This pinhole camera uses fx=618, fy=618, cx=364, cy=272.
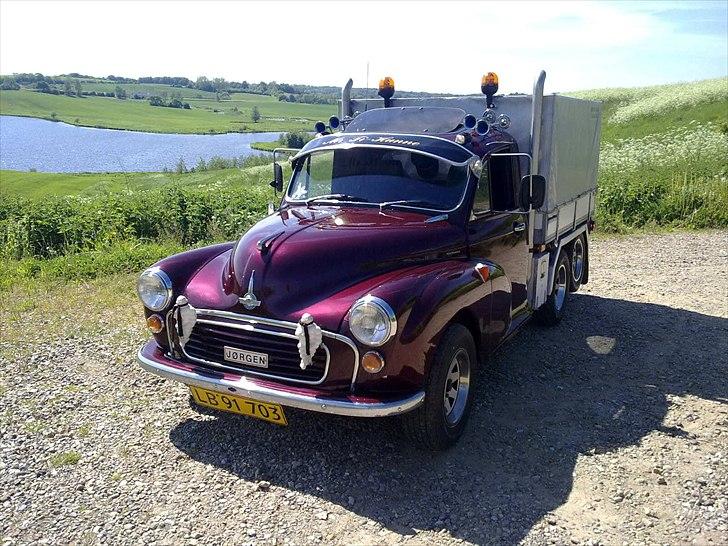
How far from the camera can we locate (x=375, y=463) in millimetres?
4383

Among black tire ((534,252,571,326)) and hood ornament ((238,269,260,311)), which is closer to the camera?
hood ornament ((238,269,260,311))

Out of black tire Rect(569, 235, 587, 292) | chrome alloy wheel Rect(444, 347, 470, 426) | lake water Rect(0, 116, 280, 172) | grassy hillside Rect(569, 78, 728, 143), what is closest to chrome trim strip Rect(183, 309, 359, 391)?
chrome alloy wheel Rect(444, 347, 470, 426)

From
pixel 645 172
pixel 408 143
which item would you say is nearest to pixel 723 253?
pixel 645 172

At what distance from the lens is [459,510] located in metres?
3.86

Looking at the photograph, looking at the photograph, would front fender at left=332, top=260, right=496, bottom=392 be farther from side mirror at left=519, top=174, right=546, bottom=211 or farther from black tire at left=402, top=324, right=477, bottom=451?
side mirror at left=519, top=174, right=546, bottom=211


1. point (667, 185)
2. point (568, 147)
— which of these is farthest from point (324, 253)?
point (667, 185)

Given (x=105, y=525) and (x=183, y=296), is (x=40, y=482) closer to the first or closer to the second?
(x=105, y=525)

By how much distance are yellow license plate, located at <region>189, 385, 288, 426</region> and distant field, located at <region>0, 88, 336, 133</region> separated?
233 feet

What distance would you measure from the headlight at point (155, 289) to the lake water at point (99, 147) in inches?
1700

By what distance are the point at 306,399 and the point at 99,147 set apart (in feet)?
237

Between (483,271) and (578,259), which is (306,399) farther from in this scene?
(578,259)

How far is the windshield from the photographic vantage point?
17.0 ft

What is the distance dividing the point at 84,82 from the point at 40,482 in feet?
457

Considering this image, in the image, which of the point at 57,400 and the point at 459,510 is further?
the point at 57,400
